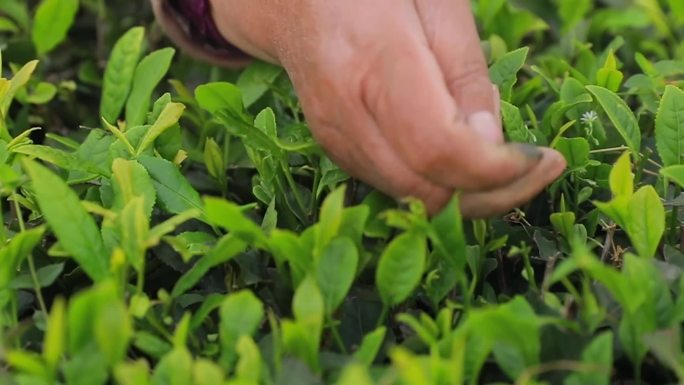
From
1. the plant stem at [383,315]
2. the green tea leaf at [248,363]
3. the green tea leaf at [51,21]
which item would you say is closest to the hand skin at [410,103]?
the plant stem at [383,315]

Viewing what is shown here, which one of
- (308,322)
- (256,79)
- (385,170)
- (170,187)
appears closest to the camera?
(308,322)

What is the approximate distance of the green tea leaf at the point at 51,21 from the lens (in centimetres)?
131

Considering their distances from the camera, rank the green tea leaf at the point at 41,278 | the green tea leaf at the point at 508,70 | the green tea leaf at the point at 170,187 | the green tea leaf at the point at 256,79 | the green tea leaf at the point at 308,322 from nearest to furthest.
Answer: the green tea leaf at the point at 308,322, the green tea leaf at the point at 41,278, the green tea leaf at the point at 170,187, the green tea leaf at the point at 508,70, the green tea leaf at the point at 256,79

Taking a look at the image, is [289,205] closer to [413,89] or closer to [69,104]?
[413,89]

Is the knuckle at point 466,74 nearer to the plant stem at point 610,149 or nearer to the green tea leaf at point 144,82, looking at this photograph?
the plant stem at point 610,149

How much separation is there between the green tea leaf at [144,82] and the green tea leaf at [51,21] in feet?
0.68

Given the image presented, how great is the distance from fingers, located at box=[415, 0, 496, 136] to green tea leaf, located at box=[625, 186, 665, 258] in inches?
6.0

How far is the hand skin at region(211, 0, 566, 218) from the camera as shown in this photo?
0.80 metres

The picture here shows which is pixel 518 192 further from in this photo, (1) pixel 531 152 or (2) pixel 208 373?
(2) pixel 208 373

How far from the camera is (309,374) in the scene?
728 millimetres

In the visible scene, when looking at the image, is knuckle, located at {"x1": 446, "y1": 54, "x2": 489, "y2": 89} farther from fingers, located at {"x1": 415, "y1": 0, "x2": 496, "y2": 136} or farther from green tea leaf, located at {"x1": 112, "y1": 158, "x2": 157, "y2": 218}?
green tea leaf, located at {"x1": 112, "y1": 158, "x2": 157, "y2": 218}

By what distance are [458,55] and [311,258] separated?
9.2 inches

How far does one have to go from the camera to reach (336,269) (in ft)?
2.60

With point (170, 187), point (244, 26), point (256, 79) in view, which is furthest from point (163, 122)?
point (256, 79)
